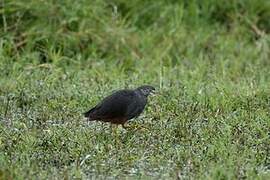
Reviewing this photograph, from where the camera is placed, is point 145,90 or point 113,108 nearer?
point 113,108

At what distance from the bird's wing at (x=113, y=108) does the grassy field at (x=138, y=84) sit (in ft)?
0.48

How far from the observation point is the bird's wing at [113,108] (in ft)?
18.7

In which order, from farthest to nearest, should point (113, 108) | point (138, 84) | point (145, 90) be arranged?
point (138, 84), point (145, 90), point (113, 108)

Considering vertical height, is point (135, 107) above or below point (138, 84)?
above

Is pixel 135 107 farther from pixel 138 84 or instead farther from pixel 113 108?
pixel 138 84

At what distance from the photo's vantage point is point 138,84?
24.6ft

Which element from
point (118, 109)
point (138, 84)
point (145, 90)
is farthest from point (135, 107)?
point (138, 84)

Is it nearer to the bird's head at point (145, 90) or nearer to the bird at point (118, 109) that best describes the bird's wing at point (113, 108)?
the bird at point (118, 109)

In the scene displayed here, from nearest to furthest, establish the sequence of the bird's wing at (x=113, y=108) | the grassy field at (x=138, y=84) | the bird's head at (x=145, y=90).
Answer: the grassy field at (x=138, y=84) < the bird's wing at (x=113, y=108) < the bird's head at (x=145, y=90)

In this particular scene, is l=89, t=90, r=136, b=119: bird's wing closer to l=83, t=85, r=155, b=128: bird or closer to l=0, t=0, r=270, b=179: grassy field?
l=83, t=85, r=155, b=128: bird

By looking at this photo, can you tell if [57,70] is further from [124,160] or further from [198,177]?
[198,177]

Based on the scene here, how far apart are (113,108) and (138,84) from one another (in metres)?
1.80

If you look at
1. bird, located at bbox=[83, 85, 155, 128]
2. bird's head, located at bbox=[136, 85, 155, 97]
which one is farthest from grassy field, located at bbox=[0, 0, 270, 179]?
bird's head, located at bbox=[136, 85, 155, 97]

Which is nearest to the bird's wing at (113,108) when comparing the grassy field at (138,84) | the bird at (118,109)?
the bird at (118,109)
